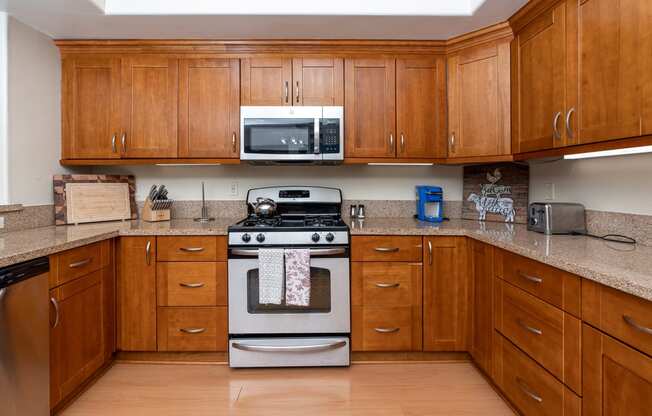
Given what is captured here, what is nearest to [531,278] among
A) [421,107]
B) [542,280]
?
[542,280]

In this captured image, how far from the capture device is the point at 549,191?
250 centimetres

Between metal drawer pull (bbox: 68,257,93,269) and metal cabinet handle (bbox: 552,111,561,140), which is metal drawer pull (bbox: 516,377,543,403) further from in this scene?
metal drawer pull (bbox: 68,257,93,269)

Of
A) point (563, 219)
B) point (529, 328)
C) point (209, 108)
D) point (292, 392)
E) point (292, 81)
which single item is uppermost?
point (292, 81)

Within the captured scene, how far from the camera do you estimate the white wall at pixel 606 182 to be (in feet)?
5.88

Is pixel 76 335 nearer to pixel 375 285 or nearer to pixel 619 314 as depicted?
pixel 375 285

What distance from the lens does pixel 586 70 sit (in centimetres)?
173

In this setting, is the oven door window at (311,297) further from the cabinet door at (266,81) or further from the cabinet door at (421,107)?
the cabinet door at (266,81)

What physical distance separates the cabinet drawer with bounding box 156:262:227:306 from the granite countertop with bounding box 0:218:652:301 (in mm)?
220

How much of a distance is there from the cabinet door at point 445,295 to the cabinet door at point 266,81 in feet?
4.81

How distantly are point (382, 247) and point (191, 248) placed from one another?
1.23 m

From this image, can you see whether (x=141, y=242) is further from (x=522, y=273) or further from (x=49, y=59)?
(x=522, y=273)

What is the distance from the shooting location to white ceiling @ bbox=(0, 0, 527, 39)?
223 cm

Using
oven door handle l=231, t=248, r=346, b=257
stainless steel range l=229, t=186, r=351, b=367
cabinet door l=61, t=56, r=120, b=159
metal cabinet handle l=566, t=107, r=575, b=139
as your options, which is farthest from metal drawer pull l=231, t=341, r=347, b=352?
metal cabinet handle l=566, t=107, r=575, b=139

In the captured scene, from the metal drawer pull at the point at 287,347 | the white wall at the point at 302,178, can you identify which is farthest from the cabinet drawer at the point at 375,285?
the white wall at the point at 302,178
